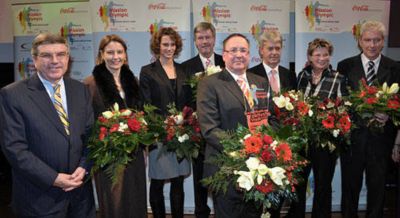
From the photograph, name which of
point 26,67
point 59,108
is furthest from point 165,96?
point 26,67

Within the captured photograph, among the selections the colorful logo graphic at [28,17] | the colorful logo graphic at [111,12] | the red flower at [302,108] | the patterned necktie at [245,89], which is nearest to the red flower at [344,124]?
the red flower at [302,108]

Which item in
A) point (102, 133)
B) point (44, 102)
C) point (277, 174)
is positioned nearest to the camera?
point (277, 174)

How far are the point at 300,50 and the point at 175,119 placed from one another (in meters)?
2.32

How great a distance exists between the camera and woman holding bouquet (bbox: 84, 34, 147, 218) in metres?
3.43

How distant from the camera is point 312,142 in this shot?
3.61 m

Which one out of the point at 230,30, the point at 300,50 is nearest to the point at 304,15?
the point at 300,50

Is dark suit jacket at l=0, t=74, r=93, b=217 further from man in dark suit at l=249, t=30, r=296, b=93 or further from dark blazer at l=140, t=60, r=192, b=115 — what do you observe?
man in dark suit at l=249, t=30, r=296, b=93

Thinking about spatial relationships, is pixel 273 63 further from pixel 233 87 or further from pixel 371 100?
pixel 233 87

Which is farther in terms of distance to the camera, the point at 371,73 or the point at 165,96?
the point at 371,73

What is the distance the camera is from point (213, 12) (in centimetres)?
517

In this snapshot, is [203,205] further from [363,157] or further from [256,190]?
[256,190]

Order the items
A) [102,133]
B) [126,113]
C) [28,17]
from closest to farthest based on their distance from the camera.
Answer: [102,133] → [126,113] → [28,17]

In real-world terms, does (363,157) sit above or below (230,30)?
below

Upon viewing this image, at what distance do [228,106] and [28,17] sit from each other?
3.76 meters
